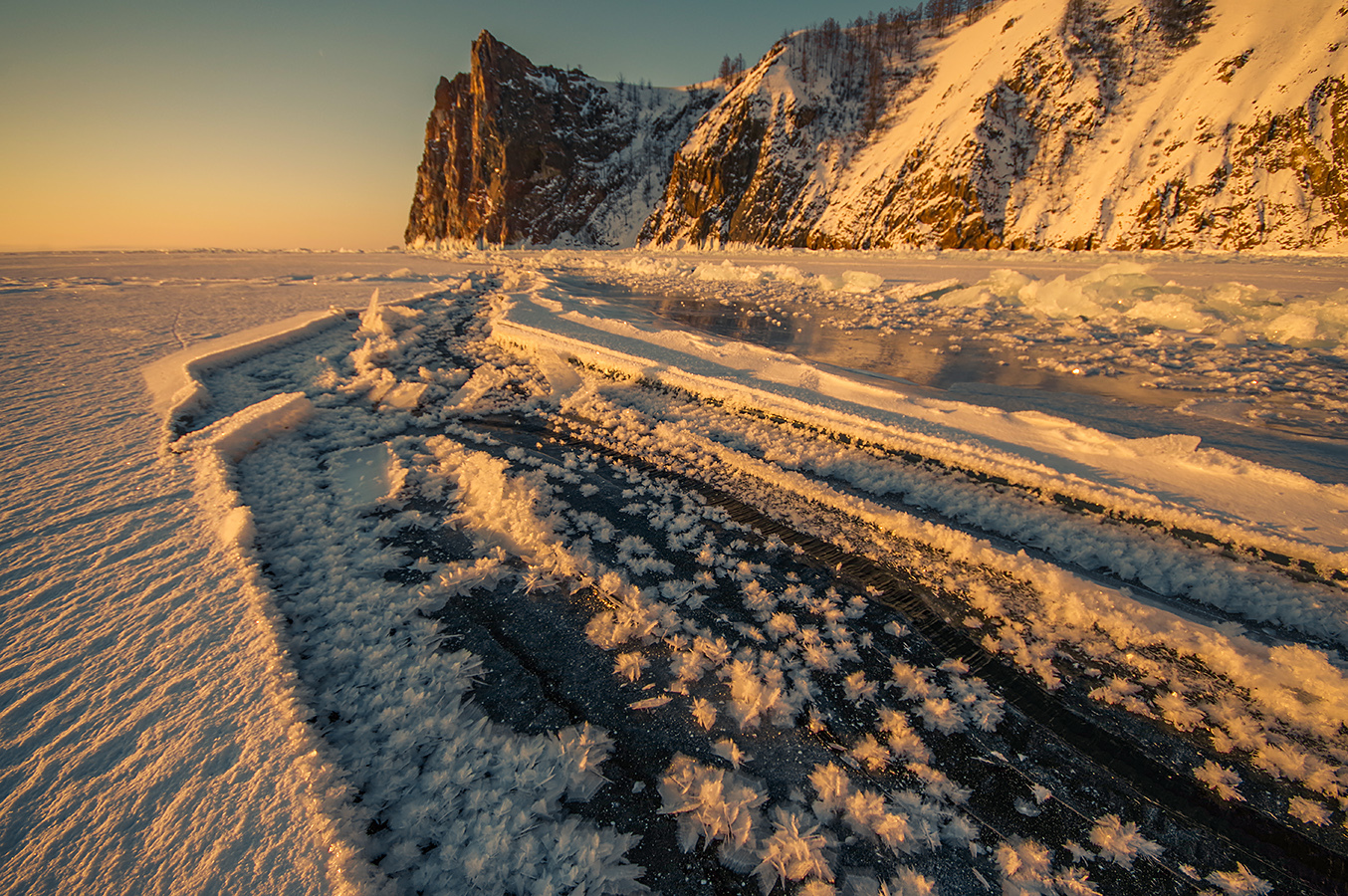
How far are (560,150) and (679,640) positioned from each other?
194 ft

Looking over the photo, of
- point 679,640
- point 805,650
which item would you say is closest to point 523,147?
point 679,640

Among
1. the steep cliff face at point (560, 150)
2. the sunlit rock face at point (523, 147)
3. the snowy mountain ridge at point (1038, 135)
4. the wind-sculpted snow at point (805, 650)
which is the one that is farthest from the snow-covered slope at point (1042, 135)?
the wind-sculpted snow at point (805, 650)

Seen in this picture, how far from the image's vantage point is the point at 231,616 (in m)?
1.82

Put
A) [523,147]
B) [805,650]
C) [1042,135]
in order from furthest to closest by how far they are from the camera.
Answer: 1. [523,147]
2. [1042,135]
3. [805,650]

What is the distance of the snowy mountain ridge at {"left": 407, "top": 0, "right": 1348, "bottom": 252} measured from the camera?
49.8 ft

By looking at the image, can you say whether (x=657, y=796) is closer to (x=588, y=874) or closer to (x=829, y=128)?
(x=588, y=874)

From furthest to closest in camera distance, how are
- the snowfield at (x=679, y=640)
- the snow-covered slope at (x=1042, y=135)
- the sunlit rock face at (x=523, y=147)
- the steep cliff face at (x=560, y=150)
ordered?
the sunlit rock face at (x=523, y=147)
the steep cliff face at (x=560, y=150)
the snow-covered slope at (x=1042, y=135)
the snowfield at (x=679, y=640)

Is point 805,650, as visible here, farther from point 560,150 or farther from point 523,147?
point 523,147

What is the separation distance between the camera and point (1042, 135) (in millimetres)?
21797

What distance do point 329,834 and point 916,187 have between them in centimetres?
2961

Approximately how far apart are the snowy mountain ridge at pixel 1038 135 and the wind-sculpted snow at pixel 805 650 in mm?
21504

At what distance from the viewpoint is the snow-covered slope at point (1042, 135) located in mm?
15168

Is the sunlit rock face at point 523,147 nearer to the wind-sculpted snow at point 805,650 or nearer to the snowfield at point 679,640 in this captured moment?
the snowfield at point 679,640

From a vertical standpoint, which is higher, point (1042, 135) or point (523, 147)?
point (523, 147)
